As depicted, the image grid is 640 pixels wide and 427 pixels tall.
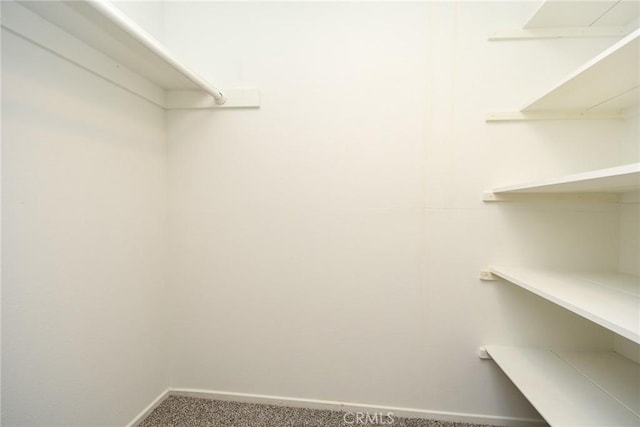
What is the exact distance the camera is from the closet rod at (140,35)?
31.3 inches

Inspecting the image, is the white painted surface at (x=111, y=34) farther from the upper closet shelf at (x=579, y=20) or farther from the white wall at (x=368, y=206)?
the upper closet shelf at (x=579, y=20)

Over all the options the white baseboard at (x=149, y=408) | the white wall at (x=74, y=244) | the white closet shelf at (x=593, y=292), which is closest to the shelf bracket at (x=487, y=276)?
the white closet shelf at (x=593, y=292)

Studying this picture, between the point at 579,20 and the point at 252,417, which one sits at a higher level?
the point at 579,20

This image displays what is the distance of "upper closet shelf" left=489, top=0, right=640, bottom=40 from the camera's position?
1.16 metres

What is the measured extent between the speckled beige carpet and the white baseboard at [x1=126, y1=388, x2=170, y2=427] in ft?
0.07

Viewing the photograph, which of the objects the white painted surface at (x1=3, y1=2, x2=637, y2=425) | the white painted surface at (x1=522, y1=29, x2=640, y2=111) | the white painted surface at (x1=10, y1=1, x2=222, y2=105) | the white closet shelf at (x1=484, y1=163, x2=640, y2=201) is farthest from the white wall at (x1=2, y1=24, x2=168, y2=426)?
the white painted surface at (x1=522, y1=29, x2=640, y2=111)

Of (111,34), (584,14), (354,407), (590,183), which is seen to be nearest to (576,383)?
(590,183)

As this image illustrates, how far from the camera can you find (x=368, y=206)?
1.44m

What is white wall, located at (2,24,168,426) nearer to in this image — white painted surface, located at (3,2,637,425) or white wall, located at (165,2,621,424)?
white painted surface, located at (3,2,637,425)

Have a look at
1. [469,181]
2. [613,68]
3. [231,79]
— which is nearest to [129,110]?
[231,79]

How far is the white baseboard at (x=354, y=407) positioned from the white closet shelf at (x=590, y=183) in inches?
→ 49.6

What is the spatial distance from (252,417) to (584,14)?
276cm

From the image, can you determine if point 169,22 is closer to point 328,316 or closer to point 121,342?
point 121,342

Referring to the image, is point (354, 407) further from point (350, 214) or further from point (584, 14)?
point (584, 14)
